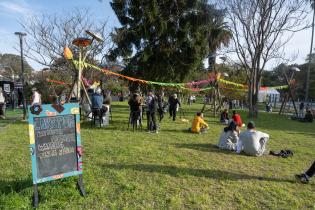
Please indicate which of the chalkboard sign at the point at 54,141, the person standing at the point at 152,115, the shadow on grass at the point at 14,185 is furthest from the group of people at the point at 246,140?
the shadow on grass at the point at 14,185

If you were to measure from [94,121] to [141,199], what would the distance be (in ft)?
25.2

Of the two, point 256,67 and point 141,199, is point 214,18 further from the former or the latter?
point 141,199

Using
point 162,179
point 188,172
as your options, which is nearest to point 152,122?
point 188,172

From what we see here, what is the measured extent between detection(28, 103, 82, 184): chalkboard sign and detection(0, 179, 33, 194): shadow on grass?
70 cm

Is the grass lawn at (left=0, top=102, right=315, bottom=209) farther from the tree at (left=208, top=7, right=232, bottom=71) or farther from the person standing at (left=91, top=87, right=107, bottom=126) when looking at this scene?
the tree at (left=208, top=7, right=232, bottom=71)

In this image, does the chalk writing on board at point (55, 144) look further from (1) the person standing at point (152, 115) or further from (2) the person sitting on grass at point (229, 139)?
(1) the person standing at point (152, 115)

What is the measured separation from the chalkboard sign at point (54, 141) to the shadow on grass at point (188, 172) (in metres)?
1.61

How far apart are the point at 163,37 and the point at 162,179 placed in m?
18.6

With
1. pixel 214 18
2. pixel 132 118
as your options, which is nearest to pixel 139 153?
pixel 132 118

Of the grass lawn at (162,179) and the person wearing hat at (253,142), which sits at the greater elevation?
the person wearing hat at (253,142)

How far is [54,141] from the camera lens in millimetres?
4188

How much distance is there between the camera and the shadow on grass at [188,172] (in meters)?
5.57

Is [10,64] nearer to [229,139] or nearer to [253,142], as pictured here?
[229,139]

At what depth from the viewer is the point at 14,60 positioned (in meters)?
49.4
